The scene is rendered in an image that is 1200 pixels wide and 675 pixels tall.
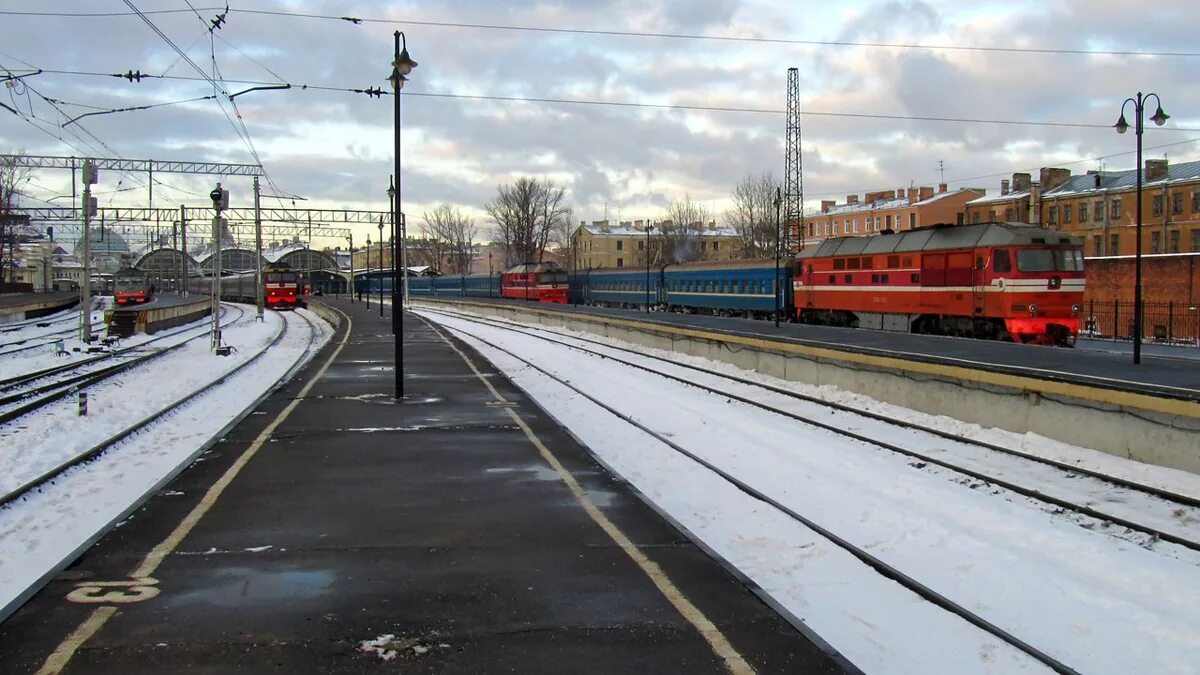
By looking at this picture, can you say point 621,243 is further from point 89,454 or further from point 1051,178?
point 89,454

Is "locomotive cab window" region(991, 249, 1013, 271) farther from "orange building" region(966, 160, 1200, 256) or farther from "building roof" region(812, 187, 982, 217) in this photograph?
"building roof" region(812, 187, 982, 217)

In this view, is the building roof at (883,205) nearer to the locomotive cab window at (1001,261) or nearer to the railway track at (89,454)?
the locomotive cab window at (1001,261)

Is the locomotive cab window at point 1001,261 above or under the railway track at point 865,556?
above

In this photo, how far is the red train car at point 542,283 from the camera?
61.8 meters

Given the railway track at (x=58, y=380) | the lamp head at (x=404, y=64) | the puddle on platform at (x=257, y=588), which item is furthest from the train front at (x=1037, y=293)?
the railway track at (x=58, y=380)

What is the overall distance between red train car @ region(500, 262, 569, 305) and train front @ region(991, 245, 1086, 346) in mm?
40606

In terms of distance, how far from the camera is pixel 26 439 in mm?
12719

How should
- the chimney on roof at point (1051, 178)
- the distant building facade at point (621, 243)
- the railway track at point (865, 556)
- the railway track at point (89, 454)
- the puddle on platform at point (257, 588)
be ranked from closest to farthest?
the railway track at point (865, 556)
the puddle on platform at point (257, 588)
the railway track at point (89, 454)
the chimney on roof at point (1051, 178)
the distant building facade at point (621, 243)

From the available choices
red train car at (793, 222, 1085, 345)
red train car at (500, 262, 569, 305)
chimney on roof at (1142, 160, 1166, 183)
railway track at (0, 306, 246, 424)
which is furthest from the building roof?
railway track at (0, 306, 246, 424)

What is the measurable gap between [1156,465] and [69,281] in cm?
14909

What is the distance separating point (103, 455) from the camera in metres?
11.3

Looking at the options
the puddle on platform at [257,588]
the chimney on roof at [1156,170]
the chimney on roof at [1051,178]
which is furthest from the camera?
the chimney on roof at [1051,178]

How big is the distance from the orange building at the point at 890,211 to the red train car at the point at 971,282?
5593 cm

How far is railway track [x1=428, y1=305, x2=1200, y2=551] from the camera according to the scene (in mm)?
8617
